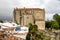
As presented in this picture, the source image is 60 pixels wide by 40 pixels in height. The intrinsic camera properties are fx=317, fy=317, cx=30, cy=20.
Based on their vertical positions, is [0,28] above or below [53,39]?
above

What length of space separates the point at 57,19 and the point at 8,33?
23.7 metres

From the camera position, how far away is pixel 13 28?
49.5 feet

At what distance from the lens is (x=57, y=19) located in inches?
1478

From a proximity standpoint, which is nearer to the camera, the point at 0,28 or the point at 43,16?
the point at 0,28

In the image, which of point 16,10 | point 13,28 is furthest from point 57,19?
point 13,28

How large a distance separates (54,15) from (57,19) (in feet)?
3.09

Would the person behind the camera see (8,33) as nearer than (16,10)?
Yes

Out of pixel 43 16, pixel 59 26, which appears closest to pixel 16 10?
pixel 43 16

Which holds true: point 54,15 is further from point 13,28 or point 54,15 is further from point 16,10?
point 13,28

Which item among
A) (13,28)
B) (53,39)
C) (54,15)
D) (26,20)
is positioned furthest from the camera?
(54,15)

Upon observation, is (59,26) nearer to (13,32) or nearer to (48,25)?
(48,25)

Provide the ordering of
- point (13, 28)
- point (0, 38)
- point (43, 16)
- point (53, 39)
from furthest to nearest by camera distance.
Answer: point (43, 16), point (53, 39), point (13, 28), point (0, 38)

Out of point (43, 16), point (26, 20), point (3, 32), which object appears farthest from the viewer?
point (43, 16)

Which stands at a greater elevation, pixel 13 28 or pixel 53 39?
pixel 13 28
